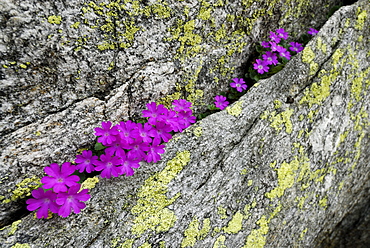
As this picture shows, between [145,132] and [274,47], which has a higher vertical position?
[274,47]

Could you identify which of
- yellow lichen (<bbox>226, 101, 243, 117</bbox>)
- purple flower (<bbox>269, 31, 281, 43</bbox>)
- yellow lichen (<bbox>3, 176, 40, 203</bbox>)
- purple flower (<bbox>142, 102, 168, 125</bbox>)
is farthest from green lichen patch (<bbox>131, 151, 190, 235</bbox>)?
purple flower (<bbox>269, 31, 281, 43</bbox>)

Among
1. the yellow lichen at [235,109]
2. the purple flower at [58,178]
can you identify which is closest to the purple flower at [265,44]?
the yellow lichen at [235,109]

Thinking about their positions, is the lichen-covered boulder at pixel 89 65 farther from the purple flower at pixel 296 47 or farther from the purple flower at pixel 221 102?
the purple flower at pixel 296 47

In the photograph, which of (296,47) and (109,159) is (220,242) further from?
(296,47)

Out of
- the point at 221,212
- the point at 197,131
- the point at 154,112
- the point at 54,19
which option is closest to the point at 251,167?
the point at 221,212

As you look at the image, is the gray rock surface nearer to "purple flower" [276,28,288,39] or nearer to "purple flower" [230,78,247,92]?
"purple flower" [230,78,247,92]
